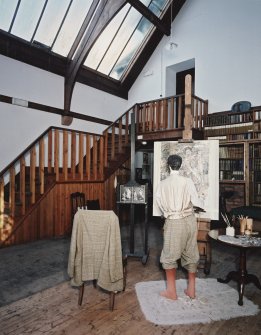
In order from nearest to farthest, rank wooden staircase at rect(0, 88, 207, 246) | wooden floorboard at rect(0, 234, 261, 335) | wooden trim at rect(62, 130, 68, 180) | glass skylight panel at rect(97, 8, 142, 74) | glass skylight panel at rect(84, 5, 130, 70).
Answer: wooden floorboard at rect(0, 234, 261, 335)
wooden staircase at rect(0, 88, 207, 246)
wooden trim at rect(62, 130, 68, 180)
glass skylight panel at rect(84, 5, 130, 70)
glass skylight panel at rect(97, 8, 142, 74)

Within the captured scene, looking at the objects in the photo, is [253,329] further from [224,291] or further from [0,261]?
[0,261]

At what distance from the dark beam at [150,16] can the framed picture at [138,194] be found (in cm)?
564

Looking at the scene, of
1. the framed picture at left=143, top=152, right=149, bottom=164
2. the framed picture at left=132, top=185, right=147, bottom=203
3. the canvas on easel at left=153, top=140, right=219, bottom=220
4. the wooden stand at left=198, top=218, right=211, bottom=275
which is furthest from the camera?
the framed picture at left=143, top=152, right=149, bottom=164

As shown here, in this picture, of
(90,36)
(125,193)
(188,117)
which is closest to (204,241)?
(125,193)

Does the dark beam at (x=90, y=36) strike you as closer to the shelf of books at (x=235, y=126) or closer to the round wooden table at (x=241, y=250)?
the shelf of books at (x=235, y=126)

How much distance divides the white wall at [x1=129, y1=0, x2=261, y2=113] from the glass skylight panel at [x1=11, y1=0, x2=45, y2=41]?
431 cm

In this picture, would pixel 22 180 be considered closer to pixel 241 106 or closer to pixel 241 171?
pixel 241 171

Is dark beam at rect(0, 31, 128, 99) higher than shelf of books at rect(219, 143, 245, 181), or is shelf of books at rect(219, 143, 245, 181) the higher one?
dark beam at rect(0, 31, 128, 99)

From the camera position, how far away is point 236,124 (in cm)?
648

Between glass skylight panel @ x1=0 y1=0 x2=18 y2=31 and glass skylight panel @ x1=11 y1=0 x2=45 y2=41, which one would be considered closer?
glass skylight panel @ x1=0 y1=0 x2=18 y2=31

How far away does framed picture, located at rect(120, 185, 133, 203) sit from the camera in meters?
3.91

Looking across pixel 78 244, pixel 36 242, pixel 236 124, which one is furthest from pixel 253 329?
pixel 236 124

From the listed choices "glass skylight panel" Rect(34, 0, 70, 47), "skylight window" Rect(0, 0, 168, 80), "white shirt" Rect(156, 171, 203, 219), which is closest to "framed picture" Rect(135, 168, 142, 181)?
"skylight window" Rect(0, 0, 168, 80)

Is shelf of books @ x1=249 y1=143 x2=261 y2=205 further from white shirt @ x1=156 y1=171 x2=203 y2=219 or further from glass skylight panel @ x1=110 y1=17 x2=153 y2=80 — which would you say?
glass skylight panel @ x1=110 y1=17 x2=153 y2=80
